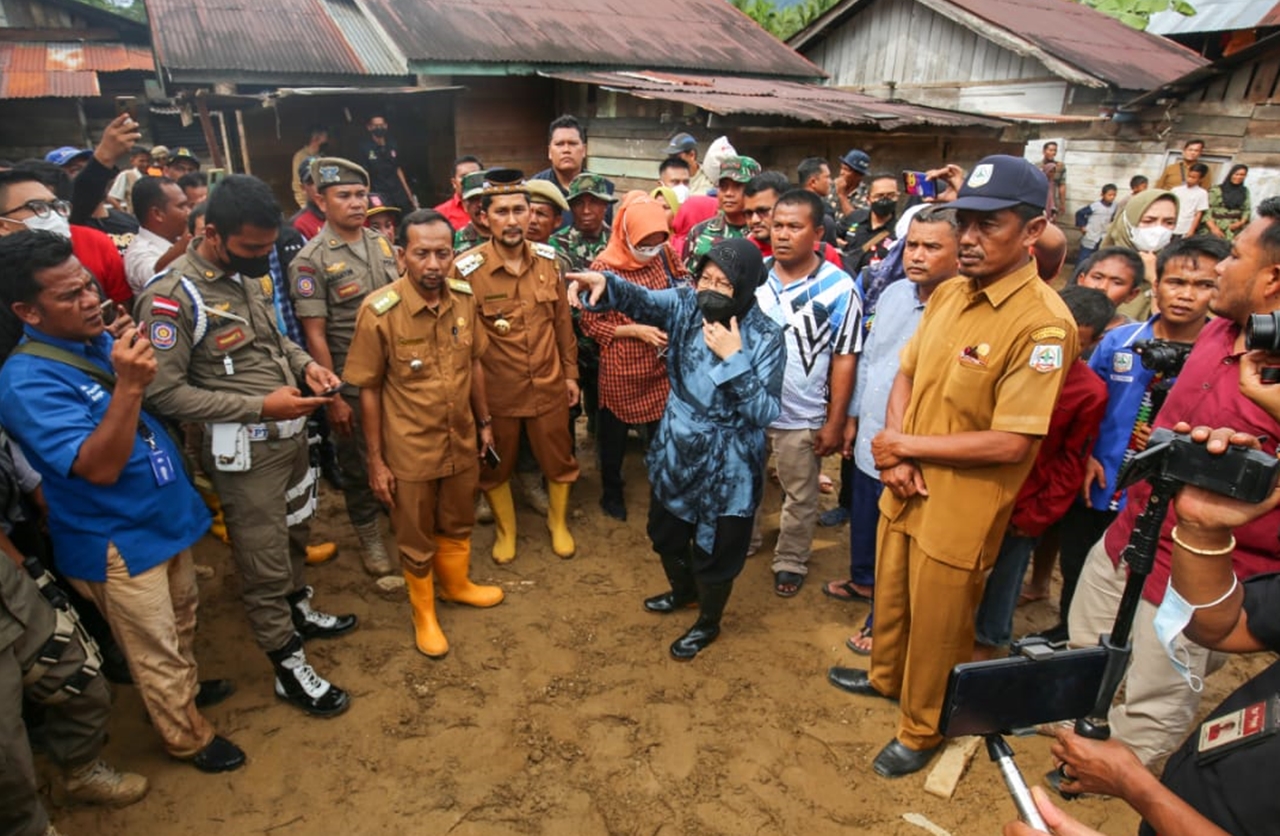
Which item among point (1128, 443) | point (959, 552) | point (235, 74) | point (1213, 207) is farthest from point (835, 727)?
point (1213, 207)

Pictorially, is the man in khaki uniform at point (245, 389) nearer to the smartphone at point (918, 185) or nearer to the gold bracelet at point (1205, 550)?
the gold bracelet at point (1205, 550)

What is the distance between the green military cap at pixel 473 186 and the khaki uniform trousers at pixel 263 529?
5.75ft

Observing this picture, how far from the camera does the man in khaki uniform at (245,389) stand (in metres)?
2.75

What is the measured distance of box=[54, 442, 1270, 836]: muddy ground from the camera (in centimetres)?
273

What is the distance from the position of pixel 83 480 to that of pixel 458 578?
188 centimetres

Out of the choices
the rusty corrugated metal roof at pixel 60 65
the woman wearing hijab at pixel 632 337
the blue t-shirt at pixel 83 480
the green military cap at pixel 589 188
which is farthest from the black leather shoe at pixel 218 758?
the rusty corrugated metal roof at pixel 60 65

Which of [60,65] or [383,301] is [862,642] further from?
[60,65]

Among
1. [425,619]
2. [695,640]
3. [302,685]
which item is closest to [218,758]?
[302,685]

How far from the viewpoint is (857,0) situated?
15.2 m

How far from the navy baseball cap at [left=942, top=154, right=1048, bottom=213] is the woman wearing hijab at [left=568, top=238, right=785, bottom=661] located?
91cm

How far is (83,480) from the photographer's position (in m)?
2.43

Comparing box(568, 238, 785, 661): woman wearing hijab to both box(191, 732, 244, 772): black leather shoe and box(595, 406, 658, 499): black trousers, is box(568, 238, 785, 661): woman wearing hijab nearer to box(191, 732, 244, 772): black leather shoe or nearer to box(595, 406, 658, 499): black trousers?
box(595, 406, 658, 499): black trousers

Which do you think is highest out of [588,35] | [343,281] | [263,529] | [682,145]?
[588,35]

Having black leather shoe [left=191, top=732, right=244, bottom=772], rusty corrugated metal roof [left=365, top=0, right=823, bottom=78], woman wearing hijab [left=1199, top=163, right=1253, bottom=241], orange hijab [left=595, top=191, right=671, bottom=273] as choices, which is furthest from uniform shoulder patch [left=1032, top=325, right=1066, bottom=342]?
woman wearing hijab [left=1199, top=163, right=1253, bottom=241]
